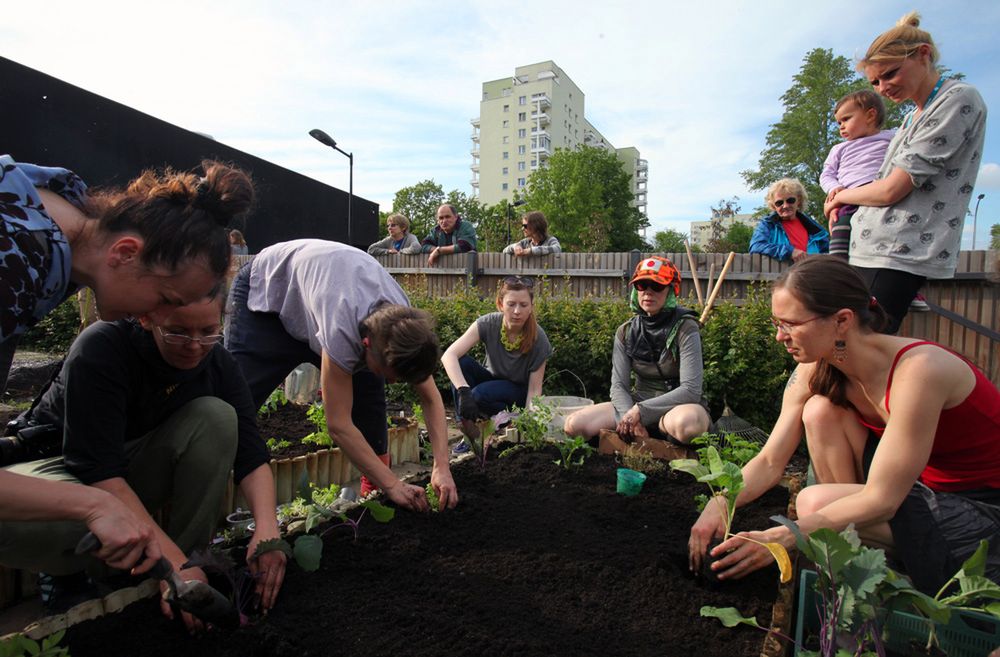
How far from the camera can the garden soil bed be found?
4.89 ft

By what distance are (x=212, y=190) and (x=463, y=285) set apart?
756 cm

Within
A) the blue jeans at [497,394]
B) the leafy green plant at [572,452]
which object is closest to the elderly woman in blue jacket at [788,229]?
the blue jeans at [497,394]

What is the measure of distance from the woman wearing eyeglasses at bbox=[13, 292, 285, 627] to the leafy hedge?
2.81 m

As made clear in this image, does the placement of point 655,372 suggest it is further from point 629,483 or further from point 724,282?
point 724,282

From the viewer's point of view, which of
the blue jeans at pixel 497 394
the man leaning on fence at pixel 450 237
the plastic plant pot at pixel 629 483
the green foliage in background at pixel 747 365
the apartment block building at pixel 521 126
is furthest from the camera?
the apartment block building at pixel 521 126

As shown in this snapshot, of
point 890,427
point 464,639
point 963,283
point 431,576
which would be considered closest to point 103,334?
point 431,576

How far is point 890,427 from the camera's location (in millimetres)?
1658

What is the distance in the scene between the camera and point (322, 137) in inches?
391

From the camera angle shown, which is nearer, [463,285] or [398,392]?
[398,392]

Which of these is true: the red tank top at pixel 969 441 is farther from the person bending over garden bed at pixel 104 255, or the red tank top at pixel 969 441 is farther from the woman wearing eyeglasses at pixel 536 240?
the woman wearing eyeglasses at pixel 536 240

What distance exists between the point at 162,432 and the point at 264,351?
816mm

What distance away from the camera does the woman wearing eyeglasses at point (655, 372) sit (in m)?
3.36

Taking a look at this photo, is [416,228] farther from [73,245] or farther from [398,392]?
[73,245]

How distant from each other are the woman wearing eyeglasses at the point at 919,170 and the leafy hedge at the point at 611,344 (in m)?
1.93
